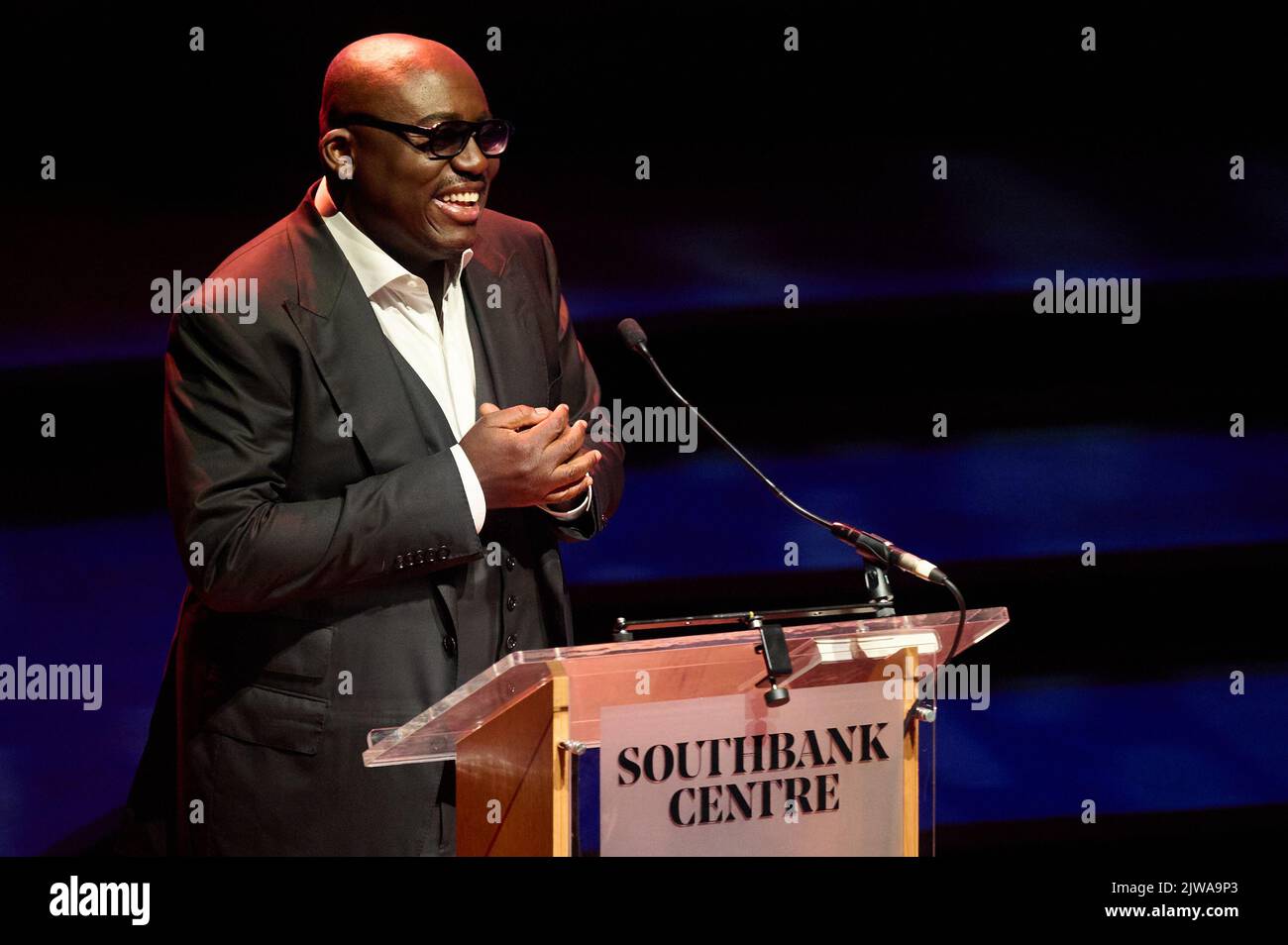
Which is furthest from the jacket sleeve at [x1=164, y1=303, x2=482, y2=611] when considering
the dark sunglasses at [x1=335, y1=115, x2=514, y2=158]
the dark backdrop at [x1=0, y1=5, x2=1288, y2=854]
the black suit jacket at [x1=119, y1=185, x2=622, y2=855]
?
the dark backdrop at [x1=0, y1=5, x2=1288, y2=854]

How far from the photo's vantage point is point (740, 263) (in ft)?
12.1

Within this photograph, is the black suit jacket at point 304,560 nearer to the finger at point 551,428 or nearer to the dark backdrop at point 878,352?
the finger at point 551,428

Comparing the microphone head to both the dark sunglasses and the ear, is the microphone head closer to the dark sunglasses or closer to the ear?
the dark sunglasses

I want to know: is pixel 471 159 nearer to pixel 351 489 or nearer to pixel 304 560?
pixel 351 489

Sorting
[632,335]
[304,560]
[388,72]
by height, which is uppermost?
[388,72]

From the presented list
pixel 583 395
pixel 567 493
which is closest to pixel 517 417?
pixel 567 493

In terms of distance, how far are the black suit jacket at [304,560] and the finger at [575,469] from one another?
15 centimetres

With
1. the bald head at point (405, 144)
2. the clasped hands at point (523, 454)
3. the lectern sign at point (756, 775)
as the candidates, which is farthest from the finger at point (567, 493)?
the lectern sign at point (756, 775)

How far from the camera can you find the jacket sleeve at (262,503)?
2287mm

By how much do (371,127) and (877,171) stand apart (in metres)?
1.61

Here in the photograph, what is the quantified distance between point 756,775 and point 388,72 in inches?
47.4

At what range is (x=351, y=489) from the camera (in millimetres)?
2348
